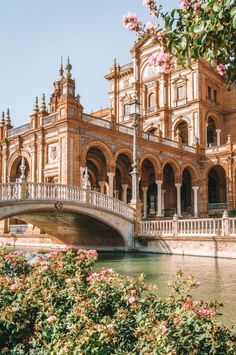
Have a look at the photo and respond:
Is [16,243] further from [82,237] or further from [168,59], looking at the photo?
[168,59]

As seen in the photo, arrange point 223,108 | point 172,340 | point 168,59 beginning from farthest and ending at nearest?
1. point 223,108
2. point 168,59
3. point 172,340

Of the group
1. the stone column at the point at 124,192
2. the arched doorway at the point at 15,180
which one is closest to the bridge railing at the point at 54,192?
the arched doorway at the point at 15,180

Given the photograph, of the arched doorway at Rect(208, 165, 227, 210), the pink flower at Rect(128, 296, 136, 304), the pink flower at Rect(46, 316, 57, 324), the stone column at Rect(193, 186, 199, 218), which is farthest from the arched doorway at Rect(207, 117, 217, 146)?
the pink flower at Rect(46, 316, 57, 324)

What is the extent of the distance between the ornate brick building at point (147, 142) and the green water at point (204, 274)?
1029cm

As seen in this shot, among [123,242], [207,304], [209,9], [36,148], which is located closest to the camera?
[209,9]

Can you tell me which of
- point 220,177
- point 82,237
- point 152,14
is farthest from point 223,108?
point 152,14

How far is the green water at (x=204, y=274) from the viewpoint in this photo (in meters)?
8.41

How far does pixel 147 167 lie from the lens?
34.3 meters

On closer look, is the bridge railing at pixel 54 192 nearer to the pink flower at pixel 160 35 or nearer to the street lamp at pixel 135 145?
the street lamp at pixel 135 145

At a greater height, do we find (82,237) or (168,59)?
(168,59)

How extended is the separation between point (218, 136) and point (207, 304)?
37.2m

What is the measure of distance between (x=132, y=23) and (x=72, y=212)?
1550 cm

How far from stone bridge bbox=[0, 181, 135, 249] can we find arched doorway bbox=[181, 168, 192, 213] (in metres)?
15.5

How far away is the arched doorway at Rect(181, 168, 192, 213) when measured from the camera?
37.6m
